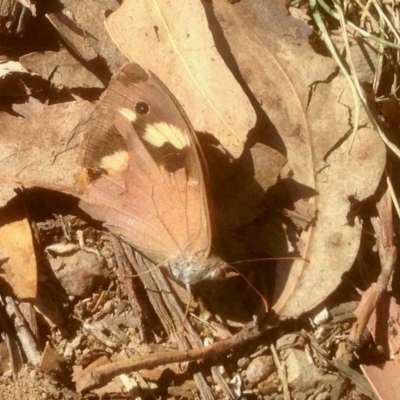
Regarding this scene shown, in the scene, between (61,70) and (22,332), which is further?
(61,70)

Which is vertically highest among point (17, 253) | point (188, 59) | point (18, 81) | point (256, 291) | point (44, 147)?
point (188, 59)

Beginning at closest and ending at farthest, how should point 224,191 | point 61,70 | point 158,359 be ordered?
point 158,359 < point 224,191 < point 61,70

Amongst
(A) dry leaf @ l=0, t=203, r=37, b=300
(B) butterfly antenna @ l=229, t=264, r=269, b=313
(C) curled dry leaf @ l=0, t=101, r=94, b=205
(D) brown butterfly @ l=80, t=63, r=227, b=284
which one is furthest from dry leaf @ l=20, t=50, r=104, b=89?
(B) butterfly antenna @ l=229, t=264, r=269, b=313

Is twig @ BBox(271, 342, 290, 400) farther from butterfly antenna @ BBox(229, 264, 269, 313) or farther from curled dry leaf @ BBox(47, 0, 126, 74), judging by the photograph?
curled dry leaf @ BBox(47, 0, 126, 74)

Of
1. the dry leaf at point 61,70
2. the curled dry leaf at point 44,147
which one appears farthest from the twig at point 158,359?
the dry leaf at point 61,70

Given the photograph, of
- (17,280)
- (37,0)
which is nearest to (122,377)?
(17,280)

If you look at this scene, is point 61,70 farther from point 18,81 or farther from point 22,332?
point 22,332

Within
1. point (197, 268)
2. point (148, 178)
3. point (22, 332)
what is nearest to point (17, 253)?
point (22, 332)
